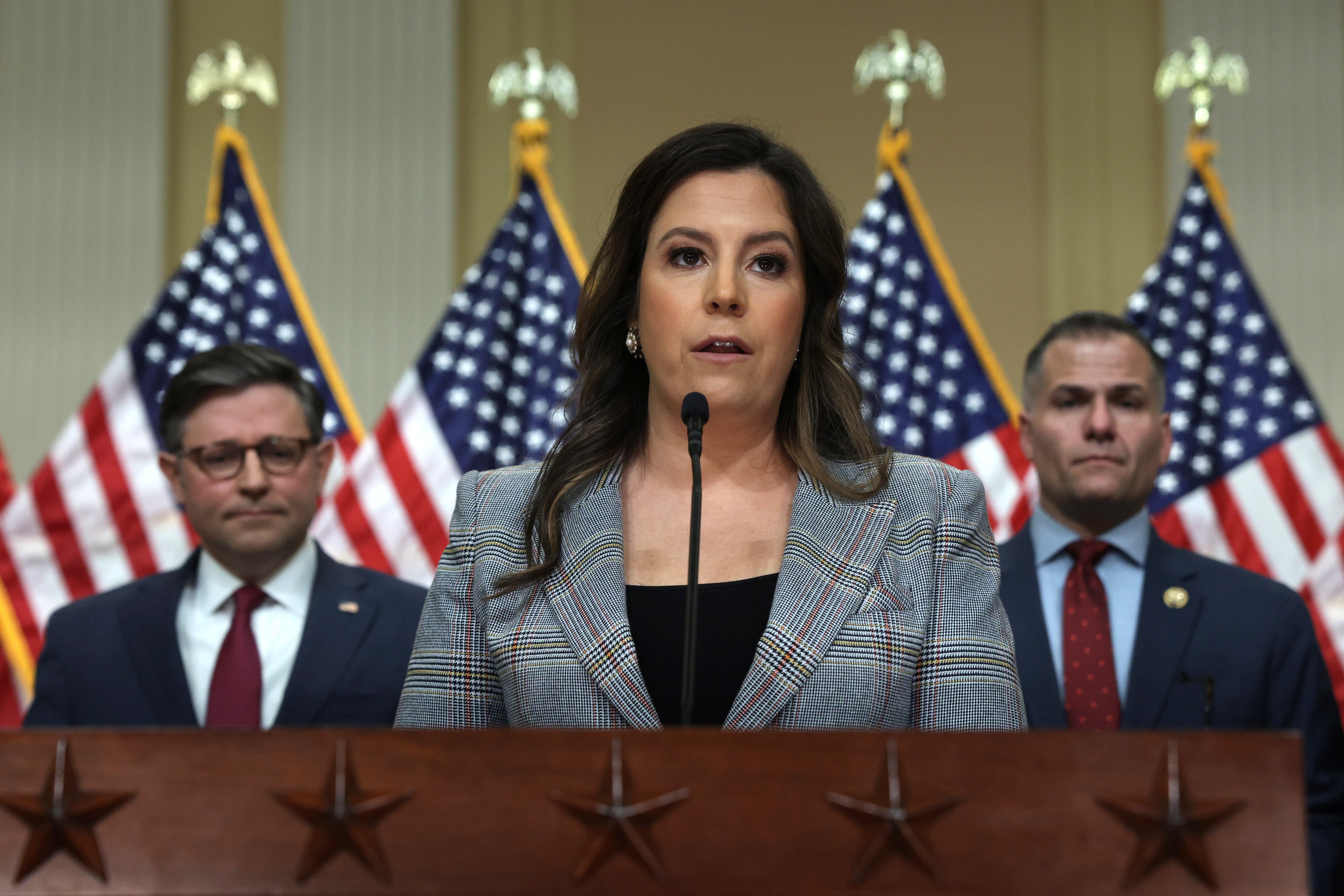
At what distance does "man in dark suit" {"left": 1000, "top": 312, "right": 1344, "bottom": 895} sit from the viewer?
3.13 m

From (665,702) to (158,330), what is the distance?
11.9ft

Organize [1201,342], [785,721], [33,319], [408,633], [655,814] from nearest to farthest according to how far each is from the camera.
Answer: [655,814] < [785,721] < [408,633] < [1201,342] < [33,319]

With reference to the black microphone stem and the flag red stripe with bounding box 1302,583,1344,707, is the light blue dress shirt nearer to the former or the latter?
the flag red stripe with bounding box 1302,583,1344,707

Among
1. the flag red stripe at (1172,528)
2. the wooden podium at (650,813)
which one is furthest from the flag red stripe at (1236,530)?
the wooden podium at (650,813)

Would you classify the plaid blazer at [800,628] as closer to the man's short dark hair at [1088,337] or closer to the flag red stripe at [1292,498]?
the man's short dark hair at [1088,337]

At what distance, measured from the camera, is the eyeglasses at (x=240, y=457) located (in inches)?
138

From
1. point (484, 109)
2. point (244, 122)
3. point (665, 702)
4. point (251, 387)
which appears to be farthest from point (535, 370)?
point (665, 702)

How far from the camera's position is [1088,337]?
3.68 metres

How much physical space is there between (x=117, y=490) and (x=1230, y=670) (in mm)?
3398

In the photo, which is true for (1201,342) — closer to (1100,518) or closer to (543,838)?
(1100,518)

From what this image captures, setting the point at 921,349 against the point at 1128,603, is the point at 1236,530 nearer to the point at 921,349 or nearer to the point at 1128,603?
the point at 921,349

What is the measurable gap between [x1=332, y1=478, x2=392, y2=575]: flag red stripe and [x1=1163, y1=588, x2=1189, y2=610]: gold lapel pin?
248 cm

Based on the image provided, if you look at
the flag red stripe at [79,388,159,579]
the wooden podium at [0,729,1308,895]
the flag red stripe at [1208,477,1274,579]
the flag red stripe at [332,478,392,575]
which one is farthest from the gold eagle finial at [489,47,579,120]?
the wooden podium at [0,729,1308,895]

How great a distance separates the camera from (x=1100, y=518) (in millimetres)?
3531
